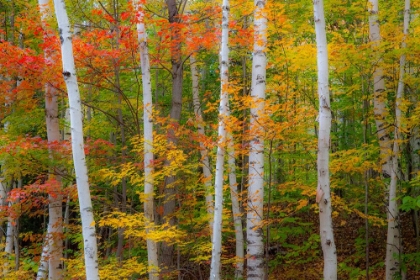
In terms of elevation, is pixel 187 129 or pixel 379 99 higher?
pixel 379 99

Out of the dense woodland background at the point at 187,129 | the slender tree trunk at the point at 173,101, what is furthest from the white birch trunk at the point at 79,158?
the slender tree trunk at the point at 173,101

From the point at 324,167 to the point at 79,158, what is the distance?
318 centimetres

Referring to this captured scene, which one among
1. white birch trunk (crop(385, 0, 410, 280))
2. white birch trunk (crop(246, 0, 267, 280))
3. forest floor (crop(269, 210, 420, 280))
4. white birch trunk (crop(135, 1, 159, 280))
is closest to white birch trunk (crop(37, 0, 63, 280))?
white birch trunk (crop(135, 1, 159, 280))

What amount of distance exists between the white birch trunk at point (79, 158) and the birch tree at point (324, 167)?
2.95m

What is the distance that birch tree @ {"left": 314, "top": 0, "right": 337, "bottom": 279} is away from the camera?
5.22 meters

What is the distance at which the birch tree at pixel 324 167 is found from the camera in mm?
5223

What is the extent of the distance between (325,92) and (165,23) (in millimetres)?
4078

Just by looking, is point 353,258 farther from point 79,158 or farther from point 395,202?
point 79,158

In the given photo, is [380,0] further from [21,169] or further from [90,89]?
[21,169]

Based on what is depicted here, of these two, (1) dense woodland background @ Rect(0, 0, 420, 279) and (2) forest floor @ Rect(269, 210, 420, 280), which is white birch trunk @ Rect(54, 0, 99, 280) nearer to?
(1) dense woodland background @ Rect(0, 0, 420, 279)

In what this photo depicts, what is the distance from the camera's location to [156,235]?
610 centimetres

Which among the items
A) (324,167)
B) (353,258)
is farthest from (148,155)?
(353,258)

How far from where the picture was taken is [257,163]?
6.37 meters

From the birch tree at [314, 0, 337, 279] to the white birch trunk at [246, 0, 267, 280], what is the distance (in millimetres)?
1040
